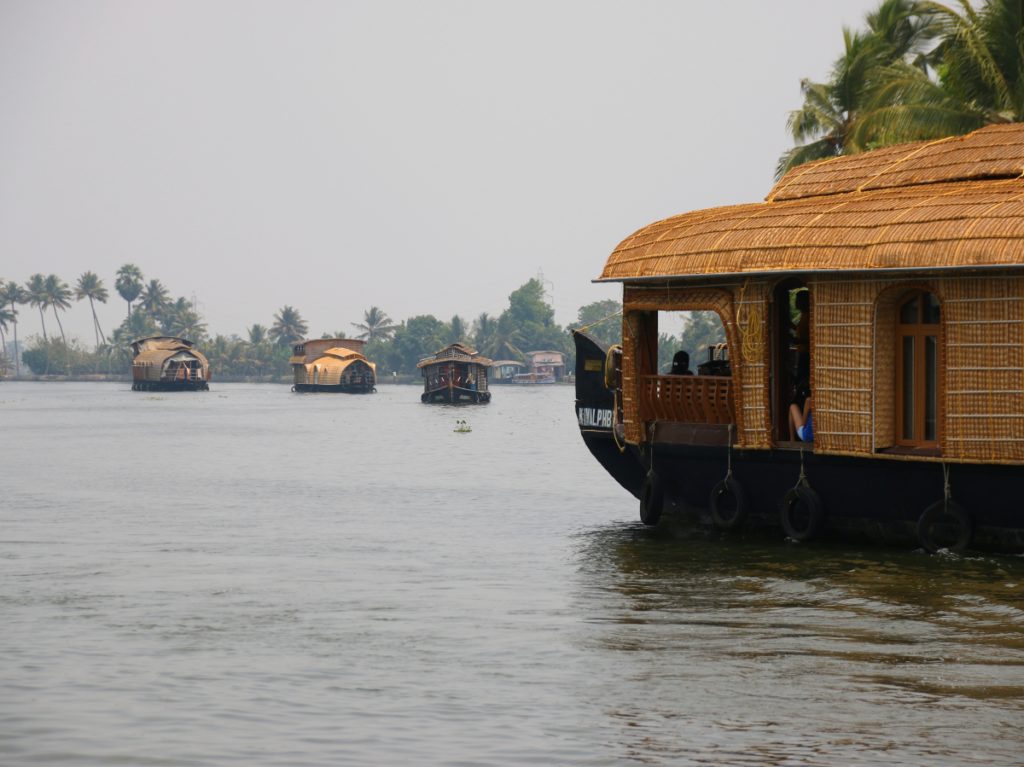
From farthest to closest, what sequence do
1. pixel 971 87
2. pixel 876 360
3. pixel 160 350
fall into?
pixel 160 350 → pixel 971 87 → pixel 876 360

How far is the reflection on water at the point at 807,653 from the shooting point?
24.6 ft

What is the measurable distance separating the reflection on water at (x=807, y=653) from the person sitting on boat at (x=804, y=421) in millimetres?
1040

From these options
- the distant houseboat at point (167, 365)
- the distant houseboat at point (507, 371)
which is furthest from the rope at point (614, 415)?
the distant houseboat at point (507, 371)

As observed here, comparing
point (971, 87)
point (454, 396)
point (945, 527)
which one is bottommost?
point (945, 527)

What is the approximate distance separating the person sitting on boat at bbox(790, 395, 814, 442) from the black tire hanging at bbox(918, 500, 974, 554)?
145cm

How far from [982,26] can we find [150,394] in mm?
87253

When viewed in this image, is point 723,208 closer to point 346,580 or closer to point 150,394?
point 346,580

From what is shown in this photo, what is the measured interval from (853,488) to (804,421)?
0.83m

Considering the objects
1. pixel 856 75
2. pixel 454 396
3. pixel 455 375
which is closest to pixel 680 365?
pixel 856 75

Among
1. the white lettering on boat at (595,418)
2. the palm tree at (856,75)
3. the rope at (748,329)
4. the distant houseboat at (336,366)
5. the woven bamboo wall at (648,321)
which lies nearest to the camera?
the rope at (748,329)

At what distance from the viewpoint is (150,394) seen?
104m

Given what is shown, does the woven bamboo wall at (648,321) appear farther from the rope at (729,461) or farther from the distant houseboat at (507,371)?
the distant houseboat at (507,371)

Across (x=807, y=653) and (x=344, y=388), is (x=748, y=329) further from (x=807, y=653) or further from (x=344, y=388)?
(x=344, y=388)

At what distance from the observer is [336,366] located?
325 ft
